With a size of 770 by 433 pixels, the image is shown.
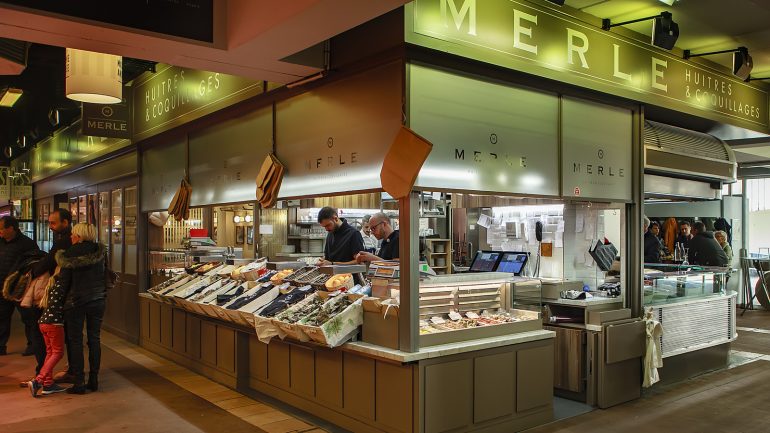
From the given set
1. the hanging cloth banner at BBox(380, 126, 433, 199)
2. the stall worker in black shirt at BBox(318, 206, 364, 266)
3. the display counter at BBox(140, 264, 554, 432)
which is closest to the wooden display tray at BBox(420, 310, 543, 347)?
the display counter at BBox(140, 264, 554, 432)

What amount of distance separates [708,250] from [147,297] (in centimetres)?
906

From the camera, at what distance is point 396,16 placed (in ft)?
13.8

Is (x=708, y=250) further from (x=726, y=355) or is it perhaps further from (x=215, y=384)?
(x=215, y=384)

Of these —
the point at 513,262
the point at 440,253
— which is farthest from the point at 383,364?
the point at 440,253

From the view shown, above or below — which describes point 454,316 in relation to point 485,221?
below

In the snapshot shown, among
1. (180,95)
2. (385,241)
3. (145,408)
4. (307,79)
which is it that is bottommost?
(145,408)

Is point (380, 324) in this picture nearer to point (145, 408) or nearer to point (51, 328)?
point (145, 408)

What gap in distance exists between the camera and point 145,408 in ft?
18.4

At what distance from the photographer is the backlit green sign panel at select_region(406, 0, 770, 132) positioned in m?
4.38

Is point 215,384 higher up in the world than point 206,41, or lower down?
lower down

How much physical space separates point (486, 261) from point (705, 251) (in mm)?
5282

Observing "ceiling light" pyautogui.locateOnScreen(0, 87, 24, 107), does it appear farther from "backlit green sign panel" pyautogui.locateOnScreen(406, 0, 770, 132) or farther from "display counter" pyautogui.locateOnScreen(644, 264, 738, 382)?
"display counter" pyautogui.locateOnScreen(644, 264, 738, 382)

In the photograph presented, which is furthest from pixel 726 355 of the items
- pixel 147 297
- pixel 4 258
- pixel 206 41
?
pixel 4 258

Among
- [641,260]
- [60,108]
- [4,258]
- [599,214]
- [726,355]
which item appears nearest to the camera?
[641,260]
